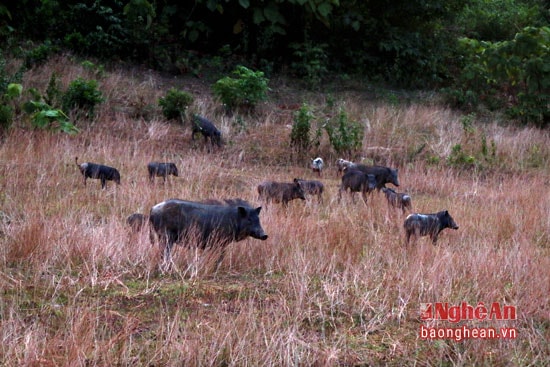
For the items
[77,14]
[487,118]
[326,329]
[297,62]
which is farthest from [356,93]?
[326,329]

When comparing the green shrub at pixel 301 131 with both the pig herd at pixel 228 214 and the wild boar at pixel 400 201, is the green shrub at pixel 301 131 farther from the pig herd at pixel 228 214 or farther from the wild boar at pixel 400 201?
the wild boar at pixel 400 201

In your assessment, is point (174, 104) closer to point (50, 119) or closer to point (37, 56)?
point (50, 119)

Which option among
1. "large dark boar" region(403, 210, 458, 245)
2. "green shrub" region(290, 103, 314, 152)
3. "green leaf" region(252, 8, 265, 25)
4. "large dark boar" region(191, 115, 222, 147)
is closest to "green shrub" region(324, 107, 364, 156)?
"green shrub" region(290, 103, 314, 152)

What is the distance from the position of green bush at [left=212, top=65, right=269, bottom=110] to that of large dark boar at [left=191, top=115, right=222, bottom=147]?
235 cm

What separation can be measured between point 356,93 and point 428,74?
3.41m

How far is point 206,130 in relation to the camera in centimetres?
1523

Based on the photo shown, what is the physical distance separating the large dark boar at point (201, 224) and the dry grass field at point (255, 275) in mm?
162

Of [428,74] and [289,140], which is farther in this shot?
[428,74]

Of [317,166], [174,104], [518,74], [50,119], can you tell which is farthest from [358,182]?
[518,74]

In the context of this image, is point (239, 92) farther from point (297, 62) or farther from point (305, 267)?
point (305, 267)

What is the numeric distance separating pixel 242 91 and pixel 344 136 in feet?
11.8

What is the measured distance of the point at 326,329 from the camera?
5.74 m

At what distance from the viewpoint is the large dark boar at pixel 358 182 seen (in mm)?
11250

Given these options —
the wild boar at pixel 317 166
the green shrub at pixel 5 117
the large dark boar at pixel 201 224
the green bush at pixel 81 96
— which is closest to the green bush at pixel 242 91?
the green bush at pixel 81 96
